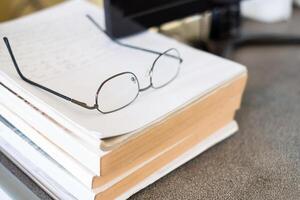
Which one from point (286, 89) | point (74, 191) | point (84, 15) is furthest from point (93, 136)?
point (286, 89)

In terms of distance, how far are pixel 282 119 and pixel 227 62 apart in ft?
0.45

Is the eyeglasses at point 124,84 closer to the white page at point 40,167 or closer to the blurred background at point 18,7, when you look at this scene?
the white page at point 40,167

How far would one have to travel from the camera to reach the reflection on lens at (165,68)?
52 cm

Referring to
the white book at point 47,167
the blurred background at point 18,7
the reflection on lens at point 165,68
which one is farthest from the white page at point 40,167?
the blurred background at point 18,7

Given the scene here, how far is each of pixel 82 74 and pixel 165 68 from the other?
0.34 ft

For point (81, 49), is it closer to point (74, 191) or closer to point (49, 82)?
point (49, 82)

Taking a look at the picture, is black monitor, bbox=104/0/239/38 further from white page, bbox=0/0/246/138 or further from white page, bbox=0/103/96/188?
white page, bbox=0/103/96/188

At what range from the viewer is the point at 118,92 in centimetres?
49

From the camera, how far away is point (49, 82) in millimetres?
503

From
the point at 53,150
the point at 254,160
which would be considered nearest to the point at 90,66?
the point at 53,150

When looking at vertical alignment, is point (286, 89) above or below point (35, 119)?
below

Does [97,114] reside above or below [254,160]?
above

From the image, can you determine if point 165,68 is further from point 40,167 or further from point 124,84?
point 40,167

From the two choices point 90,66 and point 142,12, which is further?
point 142,12
